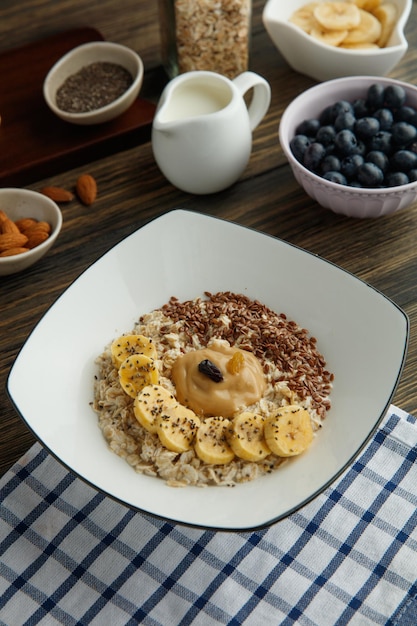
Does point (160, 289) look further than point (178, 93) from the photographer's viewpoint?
No

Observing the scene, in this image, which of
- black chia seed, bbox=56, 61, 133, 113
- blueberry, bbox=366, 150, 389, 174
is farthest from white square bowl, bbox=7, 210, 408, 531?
black chia seed, bbox=56, 61, 133, 113

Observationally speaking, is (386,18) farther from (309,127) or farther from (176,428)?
(176,428)

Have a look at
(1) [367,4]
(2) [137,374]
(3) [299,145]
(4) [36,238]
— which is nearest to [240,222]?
(3) [299,145]

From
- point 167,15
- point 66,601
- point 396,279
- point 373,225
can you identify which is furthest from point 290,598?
point 167,15

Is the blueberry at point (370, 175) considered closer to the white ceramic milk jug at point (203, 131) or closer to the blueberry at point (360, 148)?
the blueberry at point (360, 148)

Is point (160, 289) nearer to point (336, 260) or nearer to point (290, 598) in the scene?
point (336, 260)

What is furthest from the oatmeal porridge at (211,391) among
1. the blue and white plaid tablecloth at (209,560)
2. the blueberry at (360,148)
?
the blueberry at (360,148)
